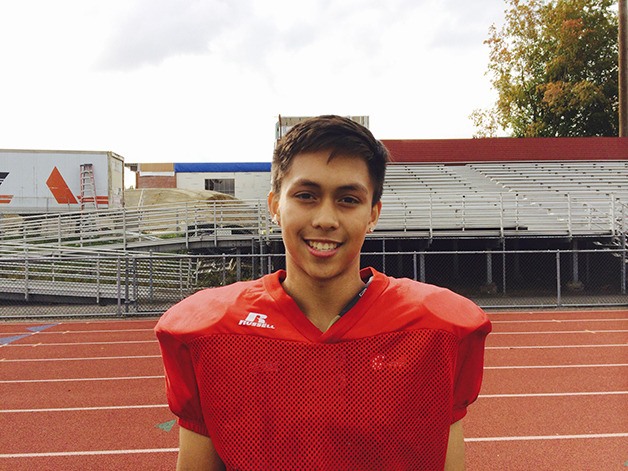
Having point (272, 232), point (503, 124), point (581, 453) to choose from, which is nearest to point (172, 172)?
point (503, 124)

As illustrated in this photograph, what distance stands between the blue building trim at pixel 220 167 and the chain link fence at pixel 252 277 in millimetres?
18475

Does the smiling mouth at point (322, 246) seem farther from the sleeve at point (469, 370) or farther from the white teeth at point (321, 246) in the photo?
the sleeve at point (469, 370)

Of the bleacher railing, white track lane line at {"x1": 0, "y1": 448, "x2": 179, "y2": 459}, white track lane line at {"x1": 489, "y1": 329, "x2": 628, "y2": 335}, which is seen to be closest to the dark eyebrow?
white track lane line at {"x1": 0, "y1": 448, "x2": 179, "y2": 459}

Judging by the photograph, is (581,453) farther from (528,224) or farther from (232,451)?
(528,224)

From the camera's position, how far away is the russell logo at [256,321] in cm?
149

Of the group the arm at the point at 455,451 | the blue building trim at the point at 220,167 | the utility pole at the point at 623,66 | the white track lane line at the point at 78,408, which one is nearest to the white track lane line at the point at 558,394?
the white track lane line at the point at 78,408

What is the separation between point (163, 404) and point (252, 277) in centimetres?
993

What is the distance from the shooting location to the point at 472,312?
157cm

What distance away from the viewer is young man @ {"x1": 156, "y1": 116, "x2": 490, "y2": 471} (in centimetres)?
141

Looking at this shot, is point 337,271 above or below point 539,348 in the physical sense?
above

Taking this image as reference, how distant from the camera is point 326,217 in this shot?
1474mm

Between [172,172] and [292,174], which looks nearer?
[292,174]

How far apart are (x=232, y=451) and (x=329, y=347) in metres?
0.35

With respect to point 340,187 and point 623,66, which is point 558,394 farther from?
point 623,66
